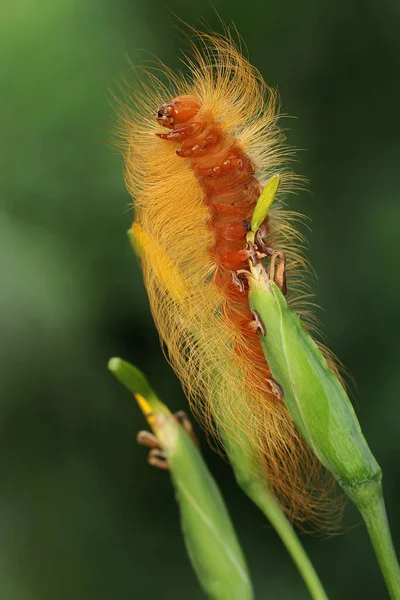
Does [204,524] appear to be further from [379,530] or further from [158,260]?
[158,260]

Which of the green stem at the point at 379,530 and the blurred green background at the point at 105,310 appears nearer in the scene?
the green stem at the point at 379,530

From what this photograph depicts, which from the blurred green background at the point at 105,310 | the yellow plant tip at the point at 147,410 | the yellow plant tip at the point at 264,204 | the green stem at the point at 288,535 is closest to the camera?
the yellow plant tip at the point at 264,204

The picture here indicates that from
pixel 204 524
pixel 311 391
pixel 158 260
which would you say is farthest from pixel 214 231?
pixel 204 524

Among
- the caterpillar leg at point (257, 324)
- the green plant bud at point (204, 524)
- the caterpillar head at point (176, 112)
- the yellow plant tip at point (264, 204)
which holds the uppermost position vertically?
the caterpillar head at point (176, 112)

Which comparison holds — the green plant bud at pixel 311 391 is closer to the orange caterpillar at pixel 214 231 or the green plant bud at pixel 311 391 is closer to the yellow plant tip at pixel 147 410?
the orange caterpillar at pixel 214 231

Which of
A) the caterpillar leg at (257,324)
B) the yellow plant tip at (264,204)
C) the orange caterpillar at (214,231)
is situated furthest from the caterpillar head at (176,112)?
the caterpillar leg at (257,324)

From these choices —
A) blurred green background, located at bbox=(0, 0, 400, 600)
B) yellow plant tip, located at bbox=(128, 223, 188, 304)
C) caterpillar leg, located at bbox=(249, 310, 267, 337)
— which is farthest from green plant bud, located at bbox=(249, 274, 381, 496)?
blurred green background, located at bbox=(0, 0, 400, 600)

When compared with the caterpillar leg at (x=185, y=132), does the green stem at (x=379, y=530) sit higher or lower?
lower

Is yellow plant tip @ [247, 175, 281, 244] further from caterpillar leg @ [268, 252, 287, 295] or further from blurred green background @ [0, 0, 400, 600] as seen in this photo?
blurred green background @ [0, 0, 400, 600]
